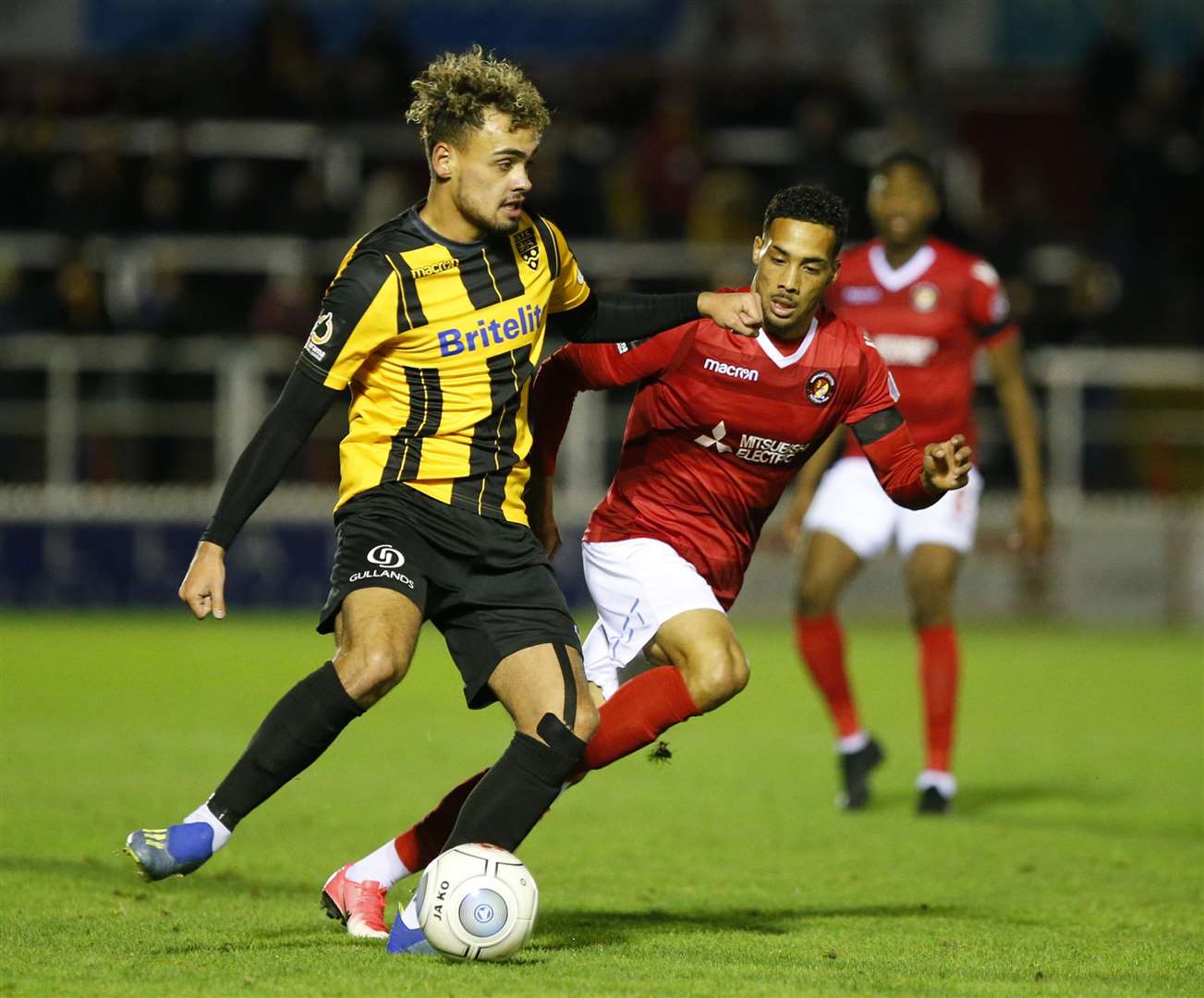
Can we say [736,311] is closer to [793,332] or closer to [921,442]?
[793,332]

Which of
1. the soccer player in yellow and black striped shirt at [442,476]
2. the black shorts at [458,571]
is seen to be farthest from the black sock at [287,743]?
the black shorts at [458,571]

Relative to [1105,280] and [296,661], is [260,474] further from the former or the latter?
[1105,280]

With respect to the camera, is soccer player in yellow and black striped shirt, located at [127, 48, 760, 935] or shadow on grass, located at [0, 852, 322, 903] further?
shadow on grass, located at [0, 852, 322, 903]

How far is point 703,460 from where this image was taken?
5691 mm

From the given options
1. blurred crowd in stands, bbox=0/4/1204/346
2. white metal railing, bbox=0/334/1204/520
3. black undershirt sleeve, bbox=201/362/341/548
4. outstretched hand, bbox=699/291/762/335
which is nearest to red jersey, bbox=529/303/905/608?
outstretched hand, bbox=699/291/762/335

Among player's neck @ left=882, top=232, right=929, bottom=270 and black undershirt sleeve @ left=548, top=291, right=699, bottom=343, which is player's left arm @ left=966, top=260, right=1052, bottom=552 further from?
black undershirt sleeve @ left=548, top=291, right=699, bottom=343

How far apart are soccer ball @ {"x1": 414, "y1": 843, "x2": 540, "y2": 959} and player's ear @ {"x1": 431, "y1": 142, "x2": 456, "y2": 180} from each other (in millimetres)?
1677

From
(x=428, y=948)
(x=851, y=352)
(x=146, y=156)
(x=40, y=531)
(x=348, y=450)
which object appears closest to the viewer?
(x=428, y=948)

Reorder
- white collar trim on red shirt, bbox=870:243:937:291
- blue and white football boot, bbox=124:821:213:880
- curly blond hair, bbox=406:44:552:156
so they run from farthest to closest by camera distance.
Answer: white collar trim on red shirt, bbox=870:243:937:291, curly blond hair, bbox=406:44:552:156, blue and white football boot, bbox=124:821:213:880

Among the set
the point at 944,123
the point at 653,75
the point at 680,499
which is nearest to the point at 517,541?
the point at 680,499

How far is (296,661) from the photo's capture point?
12594 mm

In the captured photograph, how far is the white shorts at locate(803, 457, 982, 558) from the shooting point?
25.8 ft

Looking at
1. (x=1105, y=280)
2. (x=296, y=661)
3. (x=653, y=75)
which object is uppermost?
(x=653, y=75)

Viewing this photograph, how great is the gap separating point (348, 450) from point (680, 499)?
3.80 feet
